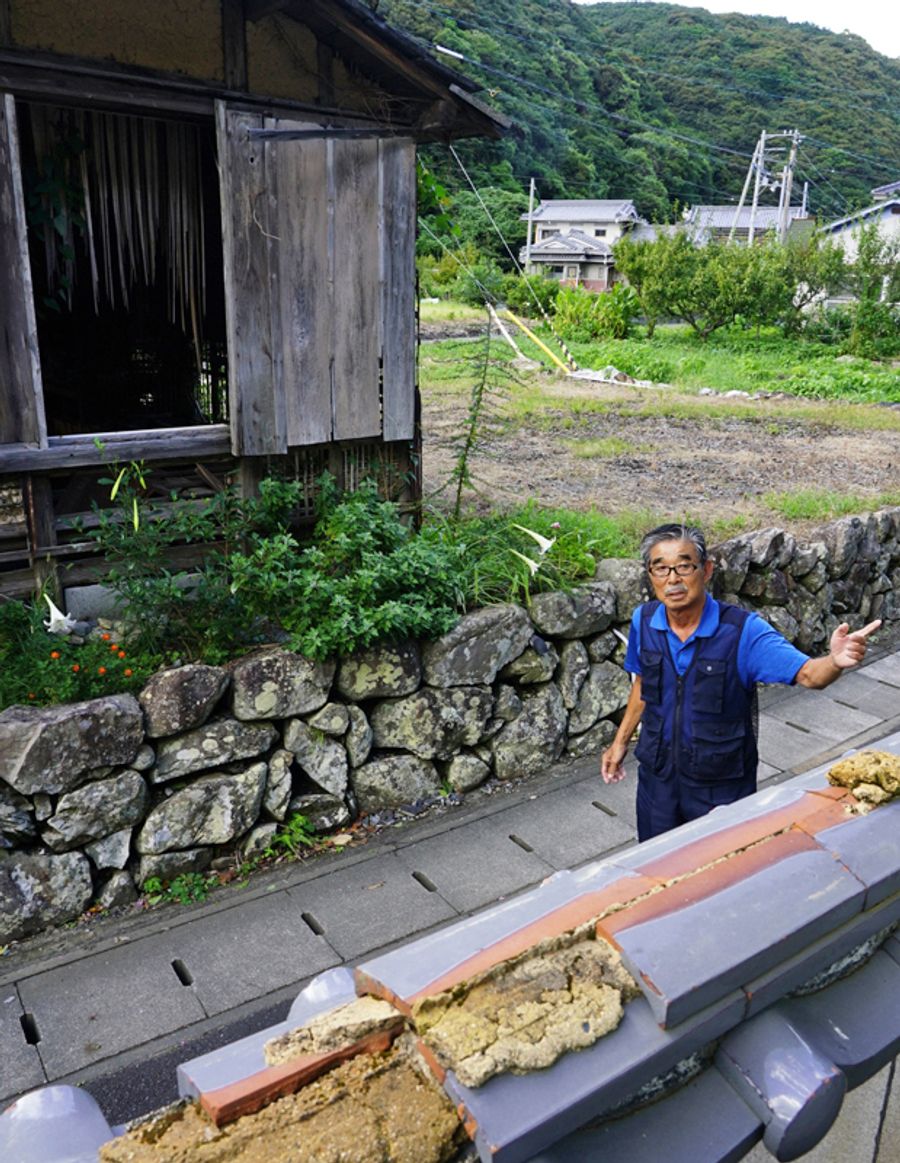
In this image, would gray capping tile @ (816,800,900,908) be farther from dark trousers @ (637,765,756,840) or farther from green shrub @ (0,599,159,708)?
green shrub @ (0,599,159,708)

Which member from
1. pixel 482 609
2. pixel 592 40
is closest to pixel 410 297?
pixel 482 609

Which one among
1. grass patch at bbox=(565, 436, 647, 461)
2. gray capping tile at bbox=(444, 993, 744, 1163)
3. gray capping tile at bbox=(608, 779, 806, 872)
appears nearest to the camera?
gray capping tile at bbox=(444, 993, 744, 1163)

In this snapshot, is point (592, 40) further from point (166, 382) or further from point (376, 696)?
point (376, 696)

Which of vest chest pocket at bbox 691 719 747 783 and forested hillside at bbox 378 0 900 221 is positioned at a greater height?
forested hillside at bbox 378 0 900 221

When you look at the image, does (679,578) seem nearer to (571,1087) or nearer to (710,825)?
(710,825)

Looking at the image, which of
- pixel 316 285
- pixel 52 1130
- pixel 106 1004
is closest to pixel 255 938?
pixel 106 1004

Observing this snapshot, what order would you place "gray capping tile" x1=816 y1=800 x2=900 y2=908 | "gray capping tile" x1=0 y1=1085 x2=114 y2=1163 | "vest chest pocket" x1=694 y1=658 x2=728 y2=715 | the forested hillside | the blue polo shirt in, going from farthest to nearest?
the forested hillside
"vest chest pocket" x1=694 y1=658 x2=728 y2=715
the blue polo shirt
"gray capping tile" x1=816 y1=800 x2=900 y2=908
"gray capping tile" x1=0 y1=1085 x2=114 y2=1163

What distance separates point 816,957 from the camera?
1973 millimetres

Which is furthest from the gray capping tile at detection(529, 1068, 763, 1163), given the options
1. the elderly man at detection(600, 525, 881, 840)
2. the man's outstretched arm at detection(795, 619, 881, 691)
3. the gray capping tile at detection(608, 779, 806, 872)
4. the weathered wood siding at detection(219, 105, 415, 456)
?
the weathered wood siding at detection(219, 105, 415, 456)

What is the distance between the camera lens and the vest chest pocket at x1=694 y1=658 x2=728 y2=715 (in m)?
3.81

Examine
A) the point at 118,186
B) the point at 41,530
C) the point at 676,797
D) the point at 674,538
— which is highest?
the point at 118,186

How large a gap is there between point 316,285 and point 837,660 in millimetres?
4597

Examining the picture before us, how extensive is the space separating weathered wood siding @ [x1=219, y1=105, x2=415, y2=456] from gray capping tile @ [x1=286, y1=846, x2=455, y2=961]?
2.98 m

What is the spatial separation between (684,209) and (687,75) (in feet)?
48.6
